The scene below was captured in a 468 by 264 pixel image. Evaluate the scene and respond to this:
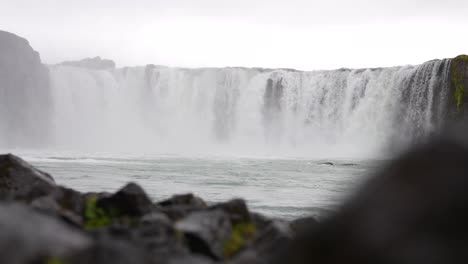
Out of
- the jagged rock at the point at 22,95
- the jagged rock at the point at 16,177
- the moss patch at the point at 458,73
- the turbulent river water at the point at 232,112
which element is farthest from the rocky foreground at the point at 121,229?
the jagged rock at the point at 22,95

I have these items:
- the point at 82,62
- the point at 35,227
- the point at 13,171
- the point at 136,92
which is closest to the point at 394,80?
the point at 136,92

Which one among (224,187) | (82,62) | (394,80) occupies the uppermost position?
(82,62)

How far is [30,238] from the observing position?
3227mm

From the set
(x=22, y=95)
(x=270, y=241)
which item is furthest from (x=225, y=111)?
(x=270, y=241)

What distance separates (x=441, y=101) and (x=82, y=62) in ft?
509

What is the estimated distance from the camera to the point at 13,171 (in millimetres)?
8938

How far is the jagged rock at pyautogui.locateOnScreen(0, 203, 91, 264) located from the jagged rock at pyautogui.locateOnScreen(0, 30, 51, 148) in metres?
57.3

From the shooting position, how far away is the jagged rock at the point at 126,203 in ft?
22.1

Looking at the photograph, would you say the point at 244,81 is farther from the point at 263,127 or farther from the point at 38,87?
the point at 38,87

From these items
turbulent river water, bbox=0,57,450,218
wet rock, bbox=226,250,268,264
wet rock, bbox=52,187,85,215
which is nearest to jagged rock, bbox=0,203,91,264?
wet rock, bbox=226,250,268,264

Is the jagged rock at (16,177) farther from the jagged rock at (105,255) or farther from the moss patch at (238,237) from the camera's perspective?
the jagged rock at (105,255)

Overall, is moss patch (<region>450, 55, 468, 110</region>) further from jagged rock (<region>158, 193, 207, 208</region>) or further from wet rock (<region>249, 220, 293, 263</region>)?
wet rock (<region>249, 220, 293, 263</region>)

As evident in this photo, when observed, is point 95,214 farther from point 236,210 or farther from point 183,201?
point 236,210

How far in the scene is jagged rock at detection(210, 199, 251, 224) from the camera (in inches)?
261
